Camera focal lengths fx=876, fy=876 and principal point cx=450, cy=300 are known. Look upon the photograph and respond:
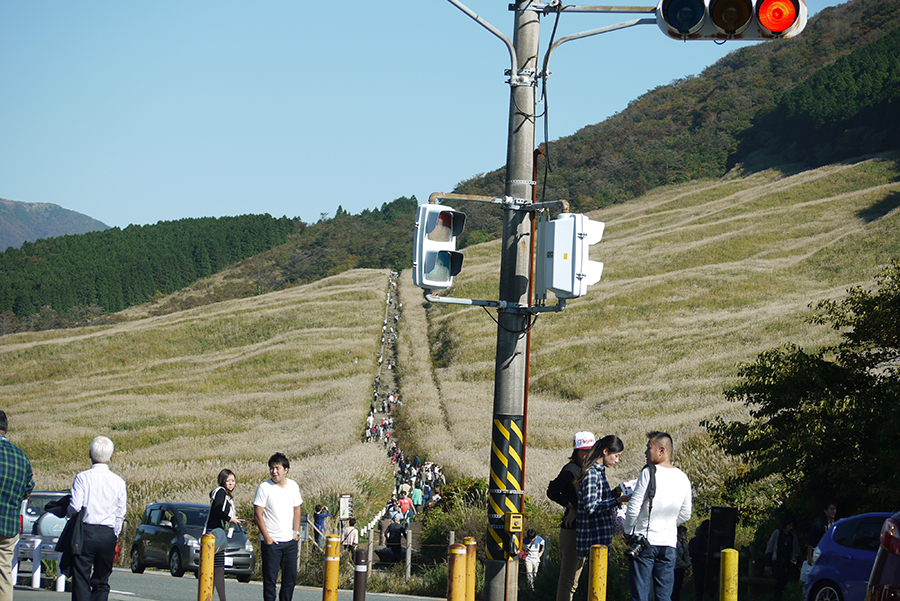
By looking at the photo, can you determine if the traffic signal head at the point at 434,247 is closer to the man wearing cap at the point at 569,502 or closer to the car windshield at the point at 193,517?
the man wearing cap at the point at 569,502

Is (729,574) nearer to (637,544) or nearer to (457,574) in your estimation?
(637,544)

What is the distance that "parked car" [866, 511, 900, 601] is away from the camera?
16.4 ft

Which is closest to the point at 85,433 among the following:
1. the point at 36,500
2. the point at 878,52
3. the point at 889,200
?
the point at 36,500

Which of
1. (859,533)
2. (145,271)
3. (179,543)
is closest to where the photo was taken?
(859,533)

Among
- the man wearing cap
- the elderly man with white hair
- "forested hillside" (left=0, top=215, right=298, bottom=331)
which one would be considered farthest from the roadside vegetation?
"forested hillside" (left=0, top=215, right=298, bottom=331)

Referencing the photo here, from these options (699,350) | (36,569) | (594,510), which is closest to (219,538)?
(594,510)

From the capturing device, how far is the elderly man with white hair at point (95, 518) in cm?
854

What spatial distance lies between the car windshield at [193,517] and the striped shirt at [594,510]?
1202cm

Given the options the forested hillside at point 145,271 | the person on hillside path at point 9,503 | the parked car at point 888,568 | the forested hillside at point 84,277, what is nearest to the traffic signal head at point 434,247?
the person on hillside path at point 9,503

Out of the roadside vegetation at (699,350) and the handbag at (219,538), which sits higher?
the roadside vegetation at (699,350)

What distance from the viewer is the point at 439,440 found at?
1495 inches

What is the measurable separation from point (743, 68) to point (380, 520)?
177m

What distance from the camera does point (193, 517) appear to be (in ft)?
60.1

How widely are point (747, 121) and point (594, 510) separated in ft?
513
